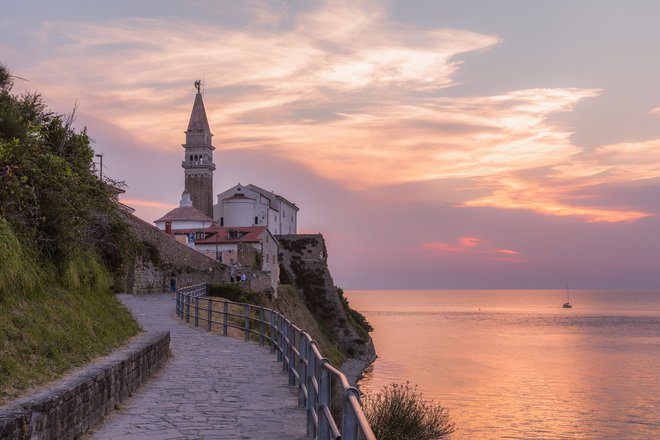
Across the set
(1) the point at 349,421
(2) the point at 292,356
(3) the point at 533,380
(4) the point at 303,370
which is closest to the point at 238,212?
(3) the point at 533,380

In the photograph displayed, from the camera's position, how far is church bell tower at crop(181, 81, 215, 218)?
100 m

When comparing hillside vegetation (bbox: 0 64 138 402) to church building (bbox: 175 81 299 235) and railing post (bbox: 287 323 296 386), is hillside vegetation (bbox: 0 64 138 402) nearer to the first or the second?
railing post (bbox: 287 323 296 386)

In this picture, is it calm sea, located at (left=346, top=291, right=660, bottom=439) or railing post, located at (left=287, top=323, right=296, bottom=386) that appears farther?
calm sea, located at (left=346, top=291, right=660, bottom=439)

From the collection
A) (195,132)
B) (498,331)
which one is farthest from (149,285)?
(498,331)

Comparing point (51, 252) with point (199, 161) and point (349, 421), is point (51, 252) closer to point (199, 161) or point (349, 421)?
point (349, 421)

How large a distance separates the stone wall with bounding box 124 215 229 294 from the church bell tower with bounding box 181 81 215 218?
145ft

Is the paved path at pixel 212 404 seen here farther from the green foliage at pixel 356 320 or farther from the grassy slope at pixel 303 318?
the green foliage at pixel 356 320

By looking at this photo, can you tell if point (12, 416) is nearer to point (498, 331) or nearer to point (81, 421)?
point (81, 421)

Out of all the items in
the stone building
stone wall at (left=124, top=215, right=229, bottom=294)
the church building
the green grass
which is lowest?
the green grass

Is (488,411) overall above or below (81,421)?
below

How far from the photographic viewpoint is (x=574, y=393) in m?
51.2

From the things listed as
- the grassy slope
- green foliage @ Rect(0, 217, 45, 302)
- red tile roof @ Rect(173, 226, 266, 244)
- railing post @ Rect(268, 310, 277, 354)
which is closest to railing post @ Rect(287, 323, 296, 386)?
railing post @ Rect(268, 310, 277, 354)

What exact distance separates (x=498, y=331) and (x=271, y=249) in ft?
193

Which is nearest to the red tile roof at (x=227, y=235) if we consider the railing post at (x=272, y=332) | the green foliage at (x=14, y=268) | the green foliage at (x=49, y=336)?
the railing post at (x=272, y=332)
